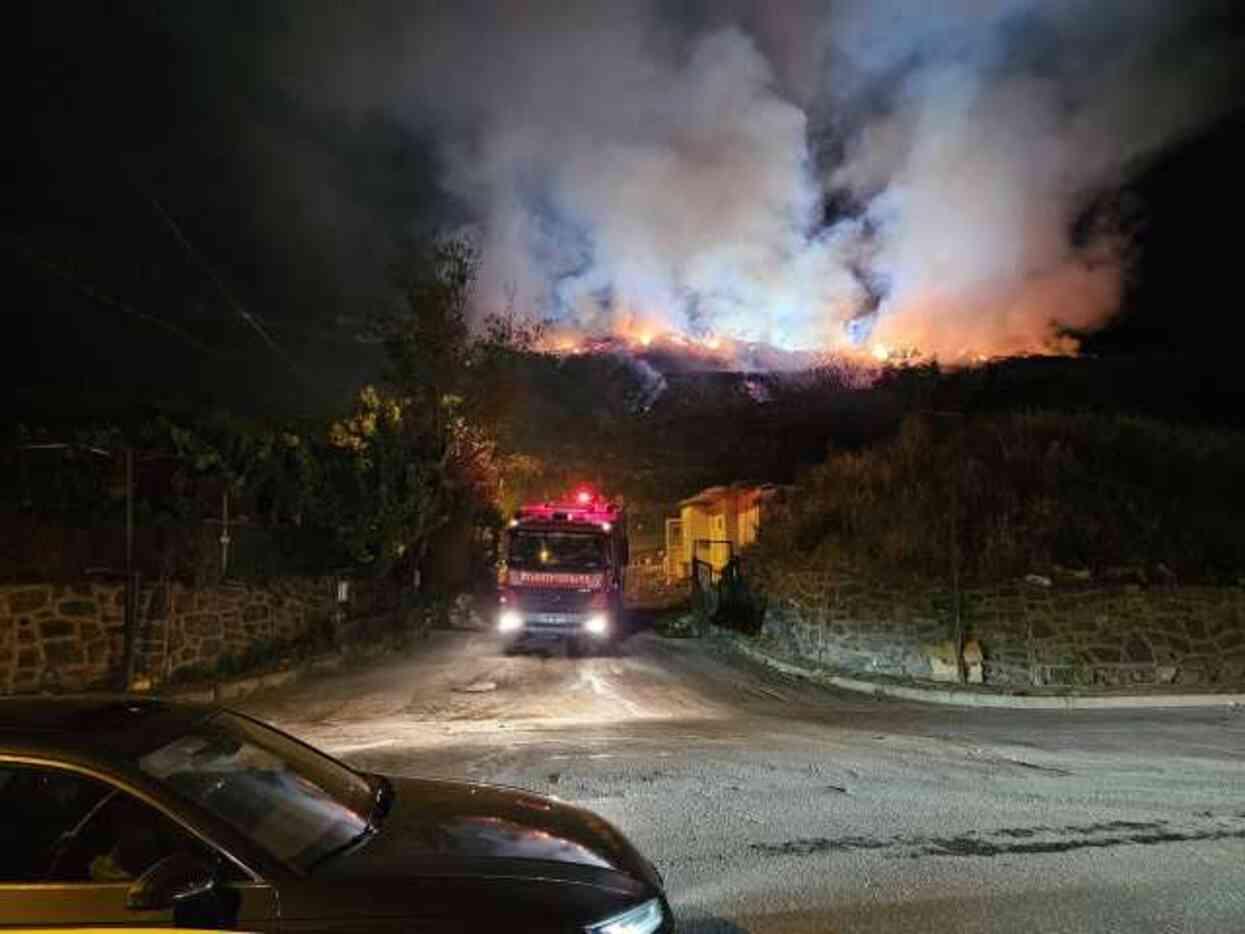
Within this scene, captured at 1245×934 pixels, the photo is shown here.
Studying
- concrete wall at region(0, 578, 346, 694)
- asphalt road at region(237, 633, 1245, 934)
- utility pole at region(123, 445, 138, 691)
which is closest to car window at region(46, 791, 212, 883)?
asphalt road at region(237, 633, 1245, 934)

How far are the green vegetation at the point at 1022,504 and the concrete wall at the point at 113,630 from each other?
10.6m

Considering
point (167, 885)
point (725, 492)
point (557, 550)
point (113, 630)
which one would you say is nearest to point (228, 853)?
point (167, 885)

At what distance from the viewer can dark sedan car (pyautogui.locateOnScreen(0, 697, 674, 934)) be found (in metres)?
3.45

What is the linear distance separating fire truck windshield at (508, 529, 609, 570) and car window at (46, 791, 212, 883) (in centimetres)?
1973

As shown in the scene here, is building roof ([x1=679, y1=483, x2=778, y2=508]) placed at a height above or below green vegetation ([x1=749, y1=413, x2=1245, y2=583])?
above

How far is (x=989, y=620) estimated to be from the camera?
18.9 meters

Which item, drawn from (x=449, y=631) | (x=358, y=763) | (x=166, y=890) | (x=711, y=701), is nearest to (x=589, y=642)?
(x=449, y=631)

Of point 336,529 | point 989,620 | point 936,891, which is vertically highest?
point 336,529

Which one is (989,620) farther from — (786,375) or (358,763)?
(786,375)

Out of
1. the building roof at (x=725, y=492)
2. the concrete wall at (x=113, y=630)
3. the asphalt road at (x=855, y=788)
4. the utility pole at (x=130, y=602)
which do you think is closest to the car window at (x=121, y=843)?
the asphalt road at (x=855, y=788)

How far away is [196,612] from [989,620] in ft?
42.6

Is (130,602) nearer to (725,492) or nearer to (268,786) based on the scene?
(268,786)

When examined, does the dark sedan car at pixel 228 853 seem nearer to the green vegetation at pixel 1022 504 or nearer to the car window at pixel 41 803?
the car window at pixel 41 803

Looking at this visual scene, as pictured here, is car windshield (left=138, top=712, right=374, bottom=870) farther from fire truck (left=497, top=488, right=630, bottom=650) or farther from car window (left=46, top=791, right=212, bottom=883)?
fire truck (left=497, top=488, right=630, bottom=650)
